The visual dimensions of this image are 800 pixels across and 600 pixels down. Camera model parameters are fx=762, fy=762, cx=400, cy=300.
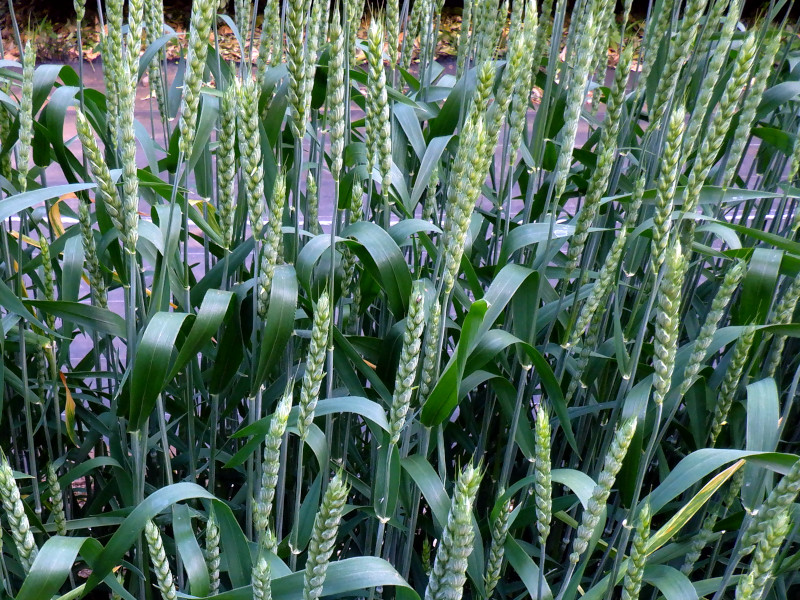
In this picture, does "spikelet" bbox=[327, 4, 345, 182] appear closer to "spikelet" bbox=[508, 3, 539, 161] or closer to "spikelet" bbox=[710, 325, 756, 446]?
"spikelet" bbox=[508, 3, 539, 161]

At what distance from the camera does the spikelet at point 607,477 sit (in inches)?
21.9

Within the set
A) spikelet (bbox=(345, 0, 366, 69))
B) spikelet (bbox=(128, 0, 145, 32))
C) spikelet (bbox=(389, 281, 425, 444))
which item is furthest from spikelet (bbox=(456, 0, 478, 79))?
spikelet (bbox=(389, 281, 425, 444))

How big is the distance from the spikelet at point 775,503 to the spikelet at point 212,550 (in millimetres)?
455

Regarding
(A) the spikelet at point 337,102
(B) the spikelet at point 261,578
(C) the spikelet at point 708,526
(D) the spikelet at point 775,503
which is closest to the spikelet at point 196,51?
(A) the spikelet at point 337,102

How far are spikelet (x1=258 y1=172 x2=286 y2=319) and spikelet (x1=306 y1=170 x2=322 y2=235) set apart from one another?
0.14 m

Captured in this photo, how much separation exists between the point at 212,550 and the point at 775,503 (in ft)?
1.60

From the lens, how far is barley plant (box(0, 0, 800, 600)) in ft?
2.11

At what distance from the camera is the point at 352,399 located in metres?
0.77

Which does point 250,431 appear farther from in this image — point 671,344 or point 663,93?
point 663,93

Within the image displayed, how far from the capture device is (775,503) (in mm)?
616

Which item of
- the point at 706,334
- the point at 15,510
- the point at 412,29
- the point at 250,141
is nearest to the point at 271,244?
the point at 250,141

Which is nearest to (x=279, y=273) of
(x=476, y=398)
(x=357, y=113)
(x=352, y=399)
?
(x=352, y=399)

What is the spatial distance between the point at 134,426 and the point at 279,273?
213mm

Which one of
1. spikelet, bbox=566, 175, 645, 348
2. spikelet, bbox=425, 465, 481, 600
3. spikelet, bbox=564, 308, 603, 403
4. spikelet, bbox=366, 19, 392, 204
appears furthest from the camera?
spikelet, bbox=564, 308, 603, 403
